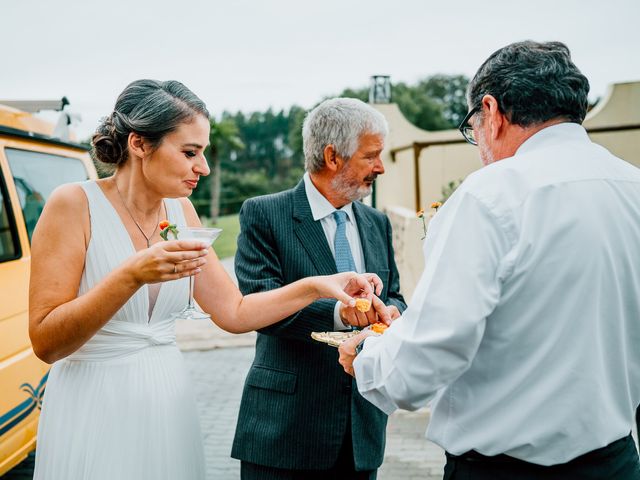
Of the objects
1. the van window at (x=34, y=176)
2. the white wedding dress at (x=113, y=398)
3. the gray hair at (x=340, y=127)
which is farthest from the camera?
the van window at (x=34, y=176)

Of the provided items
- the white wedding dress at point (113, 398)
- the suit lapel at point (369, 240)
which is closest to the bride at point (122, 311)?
the white wedding dress at point (113, 398)

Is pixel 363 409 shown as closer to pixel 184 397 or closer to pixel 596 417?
pixel 184 397

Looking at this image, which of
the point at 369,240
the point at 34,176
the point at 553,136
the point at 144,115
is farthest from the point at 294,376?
the point at 34,176

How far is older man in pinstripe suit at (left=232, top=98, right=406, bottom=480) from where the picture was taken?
2490 millimetres

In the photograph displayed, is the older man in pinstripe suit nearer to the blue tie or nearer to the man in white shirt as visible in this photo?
the blue tie

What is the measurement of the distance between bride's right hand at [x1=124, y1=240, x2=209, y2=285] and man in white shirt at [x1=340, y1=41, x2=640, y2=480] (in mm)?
650

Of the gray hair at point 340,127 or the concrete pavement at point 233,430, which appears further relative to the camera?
the concrete pavement at point 233,430

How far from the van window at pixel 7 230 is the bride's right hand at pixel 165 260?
2.90m

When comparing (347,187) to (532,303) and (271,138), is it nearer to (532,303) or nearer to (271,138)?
(532,303)

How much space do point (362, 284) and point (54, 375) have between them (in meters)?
1.23

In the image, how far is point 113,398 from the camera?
216 centimetres

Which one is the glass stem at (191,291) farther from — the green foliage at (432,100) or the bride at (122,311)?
the green foliage at (432,100)

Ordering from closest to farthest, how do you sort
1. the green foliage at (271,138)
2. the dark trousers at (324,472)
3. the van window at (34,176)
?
the dark trousers at (324,472), the van window at (34,176), the green foliage at (271,138)

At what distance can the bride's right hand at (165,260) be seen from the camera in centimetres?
183
